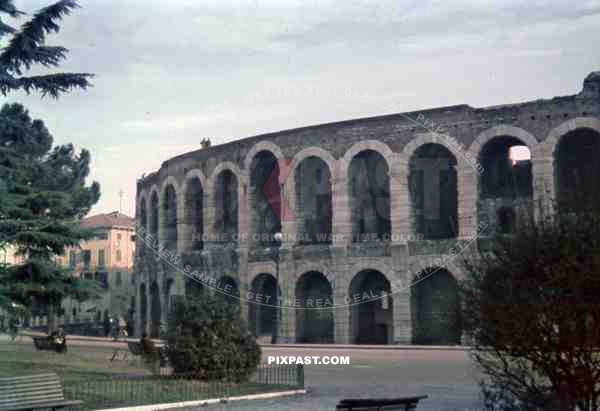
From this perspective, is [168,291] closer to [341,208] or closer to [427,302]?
[341,208]

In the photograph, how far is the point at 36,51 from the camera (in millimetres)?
12281

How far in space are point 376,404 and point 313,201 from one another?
2209 centimetres

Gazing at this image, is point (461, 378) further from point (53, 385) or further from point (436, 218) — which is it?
point (436, 218)

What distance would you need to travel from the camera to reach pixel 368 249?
26.8 m

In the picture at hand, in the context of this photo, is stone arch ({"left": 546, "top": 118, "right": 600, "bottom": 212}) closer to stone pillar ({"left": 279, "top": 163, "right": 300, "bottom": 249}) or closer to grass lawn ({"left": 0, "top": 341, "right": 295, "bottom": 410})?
stone pillar ({"left": 279, "top": 163, "right": 300, "bottom": 249})

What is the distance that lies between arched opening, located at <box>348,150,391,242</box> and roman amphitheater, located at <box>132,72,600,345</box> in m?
0.04

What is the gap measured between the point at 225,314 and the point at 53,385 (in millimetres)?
4382

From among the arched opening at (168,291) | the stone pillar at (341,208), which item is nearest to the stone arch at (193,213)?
the arched opening at (168,291)

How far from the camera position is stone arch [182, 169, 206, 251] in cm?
3388

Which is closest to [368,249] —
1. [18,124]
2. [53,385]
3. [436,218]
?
[436,218]

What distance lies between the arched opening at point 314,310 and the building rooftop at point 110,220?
31.4m

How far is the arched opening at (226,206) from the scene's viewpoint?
32219mm

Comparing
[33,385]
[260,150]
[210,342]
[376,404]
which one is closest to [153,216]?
[260,150]

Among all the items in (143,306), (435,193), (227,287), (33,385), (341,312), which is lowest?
(33,385)
